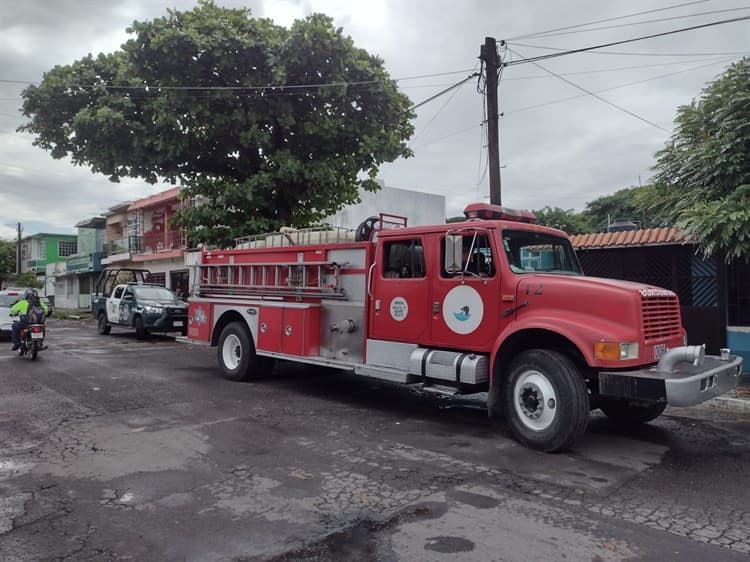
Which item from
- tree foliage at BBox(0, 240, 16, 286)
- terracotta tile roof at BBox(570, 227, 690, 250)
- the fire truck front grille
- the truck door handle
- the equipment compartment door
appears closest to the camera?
the fire truck front grille

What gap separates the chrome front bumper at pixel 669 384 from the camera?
5.12 meters

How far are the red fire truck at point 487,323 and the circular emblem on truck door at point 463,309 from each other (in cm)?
1

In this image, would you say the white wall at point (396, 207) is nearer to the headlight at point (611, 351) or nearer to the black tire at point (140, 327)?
the black tire at point (140, 327)

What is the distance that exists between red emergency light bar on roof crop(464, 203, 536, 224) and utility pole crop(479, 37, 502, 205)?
500 centimetres

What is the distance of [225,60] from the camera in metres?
13.0

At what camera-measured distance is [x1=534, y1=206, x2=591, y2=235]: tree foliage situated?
134 ft

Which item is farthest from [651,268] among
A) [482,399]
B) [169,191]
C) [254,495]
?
[169,191]

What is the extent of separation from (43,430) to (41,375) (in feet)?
14.9

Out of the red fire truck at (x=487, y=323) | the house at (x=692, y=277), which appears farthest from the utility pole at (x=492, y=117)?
the red fire truck at (x=487, y=323)

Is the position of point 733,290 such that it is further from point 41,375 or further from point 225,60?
point 41,375

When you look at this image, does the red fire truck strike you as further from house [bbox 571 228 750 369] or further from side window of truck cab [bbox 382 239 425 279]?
house [bbox 571 228 750 369]

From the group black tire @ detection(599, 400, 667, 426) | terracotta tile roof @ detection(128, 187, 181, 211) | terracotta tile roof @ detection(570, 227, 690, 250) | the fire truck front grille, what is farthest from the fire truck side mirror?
terracotta tile roof @ detection(128, 187, 181, 211)

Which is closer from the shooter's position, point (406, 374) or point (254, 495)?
point (254, 495)

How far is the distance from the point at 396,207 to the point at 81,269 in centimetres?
2606
